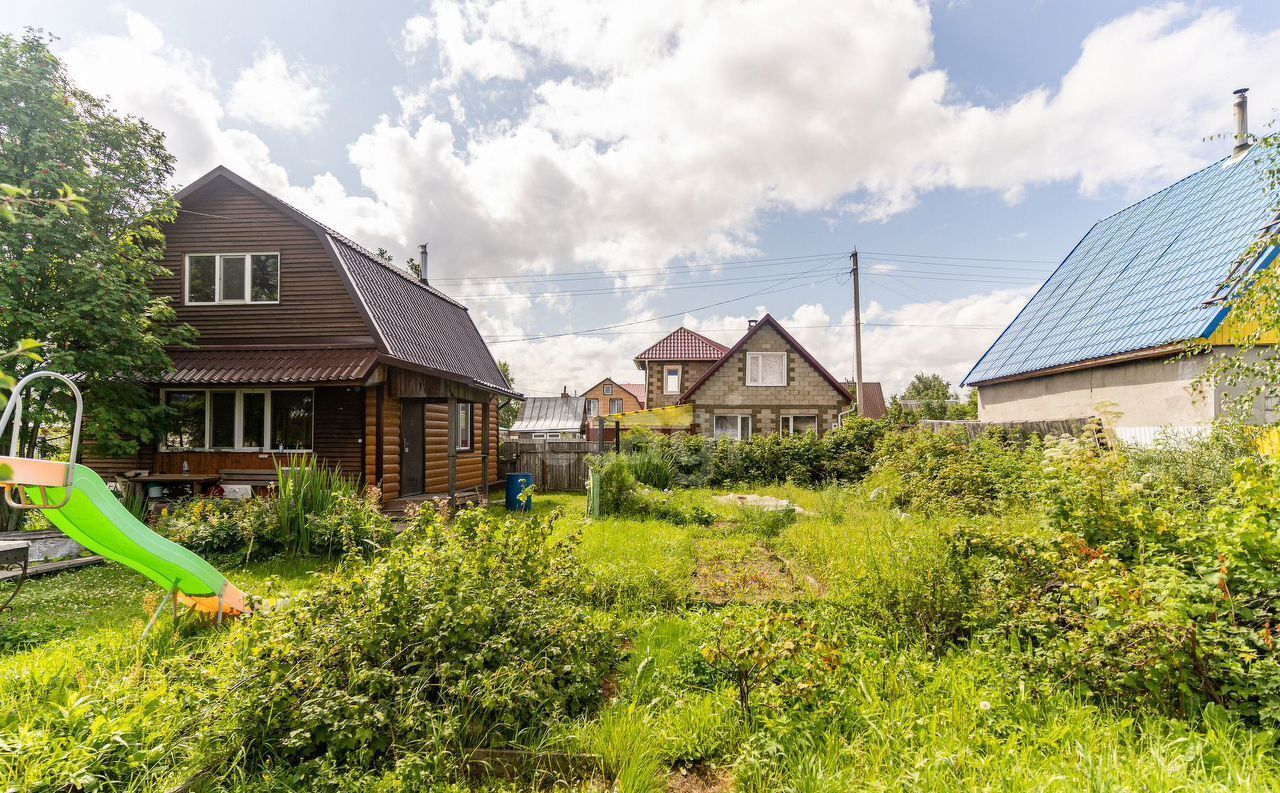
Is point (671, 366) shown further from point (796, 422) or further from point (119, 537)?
point (119, 537)

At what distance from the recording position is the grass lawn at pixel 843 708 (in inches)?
99.4

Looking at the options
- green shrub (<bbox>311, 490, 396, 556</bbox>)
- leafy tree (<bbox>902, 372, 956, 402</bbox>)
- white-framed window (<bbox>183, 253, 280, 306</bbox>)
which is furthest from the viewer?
leafy tree (<bbox>902, 372, 956, 402</bbox>)

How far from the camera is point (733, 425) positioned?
23.8 meters

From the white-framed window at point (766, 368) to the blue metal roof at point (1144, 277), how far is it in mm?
7532

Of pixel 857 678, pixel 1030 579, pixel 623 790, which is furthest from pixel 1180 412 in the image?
pixel 623 790

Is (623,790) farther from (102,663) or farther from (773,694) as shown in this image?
(102,663)

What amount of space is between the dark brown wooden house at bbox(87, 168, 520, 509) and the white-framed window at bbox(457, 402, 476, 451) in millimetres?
2728

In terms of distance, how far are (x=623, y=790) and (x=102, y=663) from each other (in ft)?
11.8

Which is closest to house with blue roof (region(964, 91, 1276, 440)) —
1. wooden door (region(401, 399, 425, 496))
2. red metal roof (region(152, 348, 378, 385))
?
red metal roof (region(152, 348, 378, 385))

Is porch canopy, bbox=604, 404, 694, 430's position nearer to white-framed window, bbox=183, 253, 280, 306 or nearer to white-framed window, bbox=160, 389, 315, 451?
white-framed window, bbox=160, 389, 315, 451

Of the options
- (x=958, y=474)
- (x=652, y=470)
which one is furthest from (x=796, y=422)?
(x=958, y=474)

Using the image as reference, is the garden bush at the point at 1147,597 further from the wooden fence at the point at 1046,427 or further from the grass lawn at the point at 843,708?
the wooden fence at the point at 1046,427

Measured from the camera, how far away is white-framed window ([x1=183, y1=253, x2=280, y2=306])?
12234 mm

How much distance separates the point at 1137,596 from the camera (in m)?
3.03
